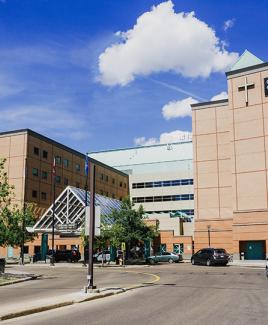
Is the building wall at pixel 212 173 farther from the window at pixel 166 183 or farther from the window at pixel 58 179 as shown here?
the window at pixel 166 183

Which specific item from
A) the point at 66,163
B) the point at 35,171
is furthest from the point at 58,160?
the point at 35,171

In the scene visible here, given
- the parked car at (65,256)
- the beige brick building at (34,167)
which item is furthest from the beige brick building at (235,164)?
the beige brick building at (34,167)

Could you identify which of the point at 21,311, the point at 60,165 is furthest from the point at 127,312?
the point at 60,165

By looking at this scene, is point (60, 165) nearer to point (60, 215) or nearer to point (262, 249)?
point (60, 215)

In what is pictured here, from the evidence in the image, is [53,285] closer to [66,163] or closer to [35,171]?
[35,171]

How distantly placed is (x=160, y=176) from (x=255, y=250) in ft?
143

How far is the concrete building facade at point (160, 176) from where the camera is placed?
9456 centimetres

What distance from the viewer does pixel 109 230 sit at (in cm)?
4722

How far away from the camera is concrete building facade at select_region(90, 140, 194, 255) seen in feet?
310

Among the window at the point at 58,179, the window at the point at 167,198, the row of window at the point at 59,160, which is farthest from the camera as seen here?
the window at the point at 167,198

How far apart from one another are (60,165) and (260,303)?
66281mm

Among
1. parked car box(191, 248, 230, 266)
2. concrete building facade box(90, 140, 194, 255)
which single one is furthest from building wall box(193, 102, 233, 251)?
parked car box(191, 248, 230, 266)

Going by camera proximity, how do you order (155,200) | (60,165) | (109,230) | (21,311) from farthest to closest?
(155,200) → (60,165) → (109,230) → (21,311)

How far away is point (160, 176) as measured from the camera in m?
97.6
